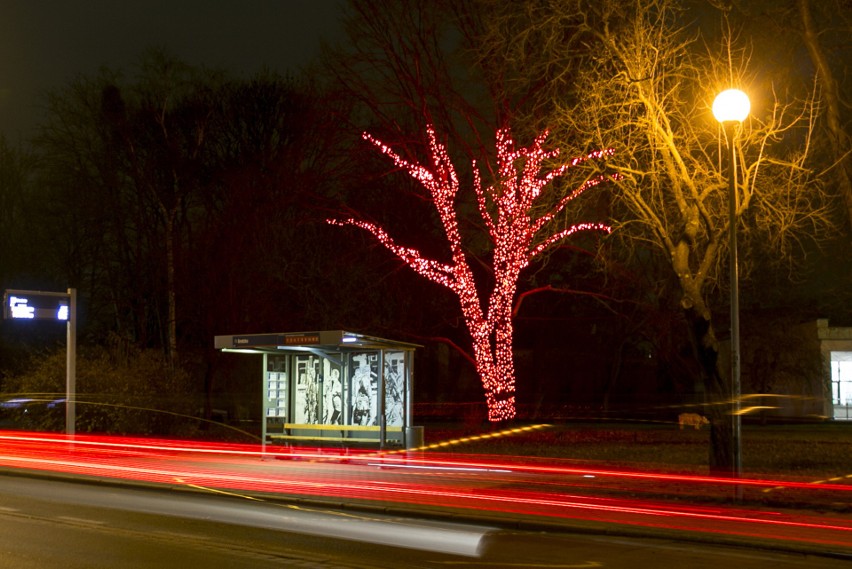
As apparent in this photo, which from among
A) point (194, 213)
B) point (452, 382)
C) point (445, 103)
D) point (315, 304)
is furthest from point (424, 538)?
point (452, 382)

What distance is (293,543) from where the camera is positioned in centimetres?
1164

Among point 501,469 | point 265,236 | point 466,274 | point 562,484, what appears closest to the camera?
point 562,484

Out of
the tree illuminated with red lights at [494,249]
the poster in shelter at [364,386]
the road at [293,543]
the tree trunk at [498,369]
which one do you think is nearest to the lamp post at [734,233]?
the road at [293,543]

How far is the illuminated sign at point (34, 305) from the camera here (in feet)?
81.7

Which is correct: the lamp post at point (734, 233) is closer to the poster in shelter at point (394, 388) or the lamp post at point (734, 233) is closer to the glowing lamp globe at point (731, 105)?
the glowing lamp globe at point (731, 105)

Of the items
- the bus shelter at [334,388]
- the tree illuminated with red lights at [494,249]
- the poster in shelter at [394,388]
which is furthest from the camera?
the tree illuminated with red lights at [494,249]

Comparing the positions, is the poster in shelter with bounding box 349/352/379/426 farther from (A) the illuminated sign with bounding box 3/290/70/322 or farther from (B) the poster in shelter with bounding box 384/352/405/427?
(A) the illuminated sign with bounding box 3/290/70/322

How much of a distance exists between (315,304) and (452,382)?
1422 cm

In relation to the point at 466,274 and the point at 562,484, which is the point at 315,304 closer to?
the point at 466,274

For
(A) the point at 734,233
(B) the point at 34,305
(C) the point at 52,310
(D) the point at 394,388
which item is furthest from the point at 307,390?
(A) the point at 734,233

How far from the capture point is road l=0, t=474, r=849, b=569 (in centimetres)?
1041

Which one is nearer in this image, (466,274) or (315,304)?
(466,274)

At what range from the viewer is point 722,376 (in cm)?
1836

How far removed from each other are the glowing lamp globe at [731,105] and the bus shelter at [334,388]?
878cm
